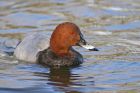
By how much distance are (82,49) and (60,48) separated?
1282mm

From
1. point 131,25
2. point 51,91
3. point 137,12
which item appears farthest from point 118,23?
point 51,91

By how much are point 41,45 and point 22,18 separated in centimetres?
338

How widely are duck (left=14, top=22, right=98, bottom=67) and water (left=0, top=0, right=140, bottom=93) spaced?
181mm

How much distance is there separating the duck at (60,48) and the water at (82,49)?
7.1 inches

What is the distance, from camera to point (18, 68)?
10.1 metres

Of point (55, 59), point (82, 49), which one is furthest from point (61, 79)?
point (82, 49)

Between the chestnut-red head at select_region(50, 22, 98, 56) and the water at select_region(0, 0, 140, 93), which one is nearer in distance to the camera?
the water at select_region(0, 0, 140, 93)

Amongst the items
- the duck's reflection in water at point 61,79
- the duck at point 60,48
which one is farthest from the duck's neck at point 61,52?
the duck's reflection in water at point 61,79

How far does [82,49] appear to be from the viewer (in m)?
11.7

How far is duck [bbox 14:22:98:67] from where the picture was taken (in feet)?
33.9

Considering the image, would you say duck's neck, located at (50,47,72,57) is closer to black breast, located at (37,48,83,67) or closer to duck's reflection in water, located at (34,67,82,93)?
black breast, located at (37,48,83,67)

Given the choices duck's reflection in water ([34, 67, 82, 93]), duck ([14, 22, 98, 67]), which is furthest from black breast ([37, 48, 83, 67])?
duck's reflection in water ([34, 67, 82, 93])

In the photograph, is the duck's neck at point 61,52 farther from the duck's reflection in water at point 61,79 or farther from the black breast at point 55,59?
the duck's reflection in water at point 61,79

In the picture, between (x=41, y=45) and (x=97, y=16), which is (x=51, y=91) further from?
(x=97, y=16)
